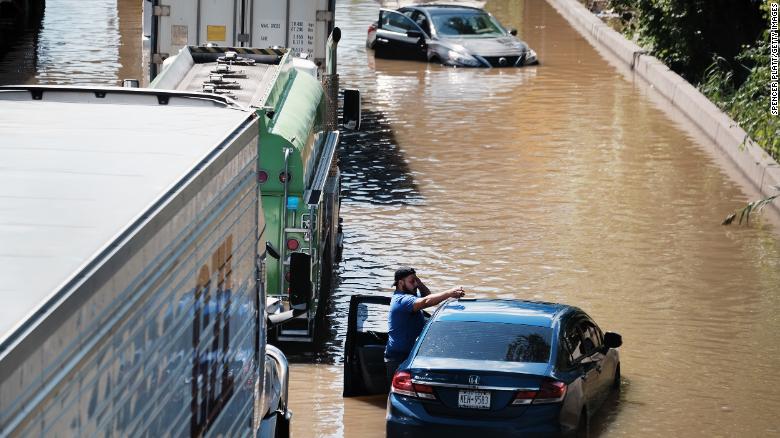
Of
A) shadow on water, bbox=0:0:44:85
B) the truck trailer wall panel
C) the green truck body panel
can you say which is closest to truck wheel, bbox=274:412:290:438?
the truck trailer wall panel

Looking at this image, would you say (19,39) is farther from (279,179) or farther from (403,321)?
(403,321)

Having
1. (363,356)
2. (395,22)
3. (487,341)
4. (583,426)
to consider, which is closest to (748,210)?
(363,356)

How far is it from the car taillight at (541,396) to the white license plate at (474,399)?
205 millimetres

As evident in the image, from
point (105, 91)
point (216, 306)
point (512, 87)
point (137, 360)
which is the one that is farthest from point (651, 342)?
point (512, 87)

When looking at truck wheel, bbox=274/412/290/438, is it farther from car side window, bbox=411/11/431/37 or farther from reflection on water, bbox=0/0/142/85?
car side window, bbox=411/11/431/37

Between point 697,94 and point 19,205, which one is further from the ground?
point 19,205

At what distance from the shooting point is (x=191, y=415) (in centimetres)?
652

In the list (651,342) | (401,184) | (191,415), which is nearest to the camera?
(191,415)

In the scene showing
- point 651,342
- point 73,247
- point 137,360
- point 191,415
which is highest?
point 73,247

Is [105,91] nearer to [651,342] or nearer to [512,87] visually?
[651,342]

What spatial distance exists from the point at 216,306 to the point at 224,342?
0.31 m

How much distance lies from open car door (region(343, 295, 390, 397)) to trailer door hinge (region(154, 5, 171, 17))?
8756mm

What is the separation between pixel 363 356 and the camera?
12.5m

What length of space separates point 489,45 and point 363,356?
75.8ft
